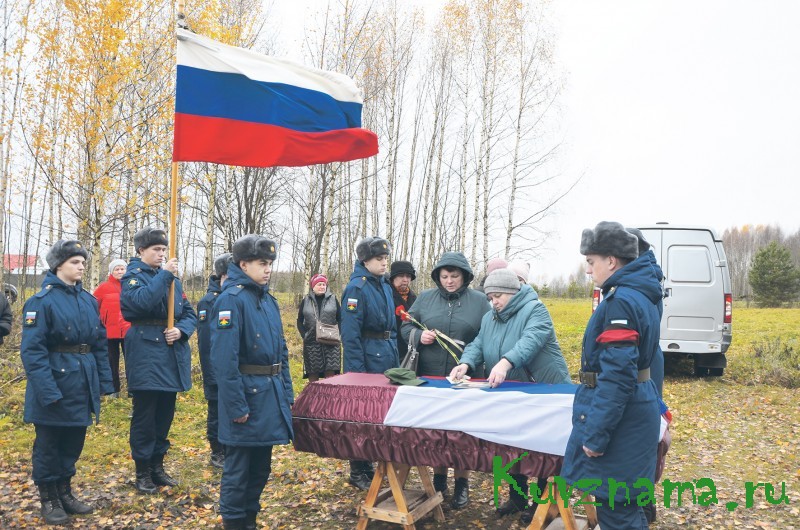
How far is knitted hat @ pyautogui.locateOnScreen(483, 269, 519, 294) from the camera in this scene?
450 cm

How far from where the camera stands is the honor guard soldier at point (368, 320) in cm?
539

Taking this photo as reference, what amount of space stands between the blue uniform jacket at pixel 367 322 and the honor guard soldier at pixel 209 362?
53.3 inches

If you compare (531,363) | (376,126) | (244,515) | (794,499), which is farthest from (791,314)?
(244,515)

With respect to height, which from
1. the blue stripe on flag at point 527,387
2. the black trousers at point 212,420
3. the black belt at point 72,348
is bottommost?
the black trousers at point 212,420

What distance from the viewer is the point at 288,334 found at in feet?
49.9

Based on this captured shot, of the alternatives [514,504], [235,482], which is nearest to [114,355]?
[235,482]

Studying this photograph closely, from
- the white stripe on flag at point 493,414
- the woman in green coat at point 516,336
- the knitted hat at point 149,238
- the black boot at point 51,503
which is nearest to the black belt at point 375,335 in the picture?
Answer: the woman in green coat at point 516,336

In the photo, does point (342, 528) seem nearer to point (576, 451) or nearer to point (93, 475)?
point (576, 451)

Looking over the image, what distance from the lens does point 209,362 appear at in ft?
19.6

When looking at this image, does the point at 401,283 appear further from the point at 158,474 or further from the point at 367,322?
the point at 158,474

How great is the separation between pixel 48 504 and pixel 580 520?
3858 millimetres

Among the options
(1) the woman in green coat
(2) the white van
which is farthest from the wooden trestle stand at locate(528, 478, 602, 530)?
(2) the white van

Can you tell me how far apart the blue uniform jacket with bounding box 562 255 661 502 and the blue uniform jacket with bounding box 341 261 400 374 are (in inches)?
102

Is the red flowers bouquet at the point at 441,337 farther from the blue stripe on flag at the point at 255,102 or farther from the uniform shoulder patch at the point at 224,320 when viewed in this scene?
the blue stripe on flag at the point at 255,102
